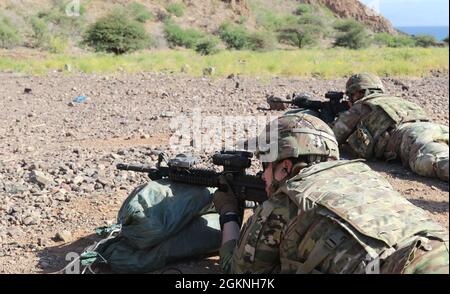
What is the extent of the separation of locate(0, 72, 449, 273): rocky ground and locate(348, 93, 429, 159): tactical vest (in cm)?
24

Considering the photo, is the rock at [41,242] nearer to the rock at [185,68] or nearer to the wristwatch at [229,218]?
the wristwatch at [229,218]

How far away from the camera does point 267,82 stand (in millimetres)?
12148

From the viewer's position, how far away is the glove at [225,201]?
3.20 m

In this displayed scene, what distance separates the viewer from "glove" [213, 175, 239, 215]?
320 centimetres

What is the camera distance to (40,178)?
4.85 metres

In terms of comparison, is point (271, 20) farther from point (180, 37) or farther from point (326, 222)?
point (326, 222)

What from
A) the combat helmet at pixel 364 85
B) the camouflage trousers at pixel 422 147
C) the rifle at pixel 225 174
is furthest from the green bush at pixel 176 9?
the rifle at pixel 225 174

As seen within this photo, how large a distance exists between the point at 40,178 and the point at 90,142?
1.99 m

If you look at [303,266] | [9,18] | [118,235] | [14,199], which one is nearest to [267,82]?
[14,199]

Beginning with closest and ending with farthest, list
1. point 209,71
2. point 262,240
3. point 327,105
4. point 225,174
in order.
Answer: point 262,240, point 225,174, point 327,105, point 209,71

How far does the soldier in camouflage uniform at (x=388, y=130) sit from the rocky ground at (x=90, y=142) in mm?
179

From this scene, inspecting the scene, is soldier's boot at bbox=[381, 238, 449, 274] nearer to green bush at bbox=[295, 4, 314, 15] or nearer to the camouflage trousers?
the camouflage trousers

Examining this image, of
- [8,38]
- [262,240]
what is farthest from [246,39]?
[262,240]

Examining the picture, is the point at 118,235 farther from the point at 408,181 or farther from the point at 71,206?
the point at 408,181
